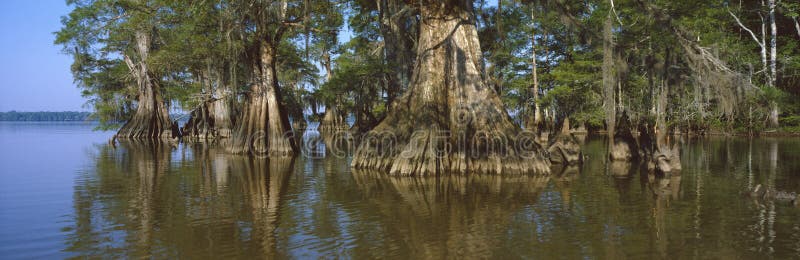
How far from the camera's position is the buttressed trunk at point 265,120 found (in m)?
21.0

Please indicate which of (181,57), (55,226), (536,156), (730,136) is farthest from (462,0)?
(730,136)

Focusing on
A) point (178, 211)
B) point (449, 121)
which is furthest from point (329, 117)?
point (178, 211)

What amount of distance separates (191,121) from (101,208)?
98.6ft

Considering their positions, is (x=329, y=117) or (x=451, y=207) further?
(x=329, y=117)

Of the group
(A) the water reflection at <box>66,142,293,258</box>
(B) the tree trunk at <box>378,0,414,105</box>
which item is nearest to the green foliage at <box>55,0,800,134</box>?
(B) the tree trunk at <box>378,0,414,105</box>

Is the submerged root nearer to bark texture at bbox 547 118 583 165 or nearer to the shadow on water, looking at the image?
the shadow on water

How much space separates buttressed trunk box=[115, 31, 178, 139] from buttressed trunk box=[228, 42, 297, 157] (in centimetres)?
1424

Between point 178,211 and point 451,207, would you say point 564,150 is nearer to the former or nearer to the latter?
point 451,207

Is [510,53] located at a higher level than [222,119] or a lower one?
higher

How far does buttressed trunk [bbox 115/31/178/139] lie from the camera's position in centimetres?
3300

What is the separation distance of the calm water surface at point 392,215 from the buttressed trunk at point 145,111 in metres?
18.7

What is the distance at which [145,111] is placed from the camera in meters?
34.1

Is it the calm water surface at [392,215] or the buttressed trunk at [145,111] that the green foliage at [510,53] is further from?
the calm water surface at [392,215]

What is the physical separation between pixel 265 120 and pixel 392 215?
13.7 metres
